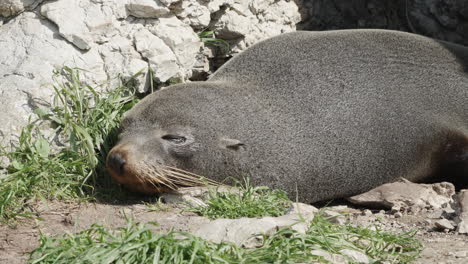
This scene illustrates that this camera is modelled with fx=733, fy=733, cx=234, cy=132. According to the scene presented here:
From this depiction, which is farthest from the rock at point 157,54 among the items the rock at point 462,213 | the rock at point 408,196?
the rock at point 462,213

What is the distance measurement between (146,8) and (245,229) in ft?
9.43

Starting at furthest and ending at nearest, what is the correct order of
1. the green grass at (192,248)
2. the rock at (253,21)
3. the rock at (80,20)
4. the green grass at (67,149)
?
the rock at (253,21), the rock at (80,20), the green grass at (67,149), the green grass at (192,248)

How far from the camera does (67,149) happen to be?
579cm

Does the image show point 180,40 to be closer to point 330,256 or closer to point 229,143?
point 229,143

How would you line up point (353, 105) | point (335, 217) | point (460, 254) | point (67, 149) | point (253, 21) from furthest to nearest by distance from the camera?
point (253, 21), point (353, 105), point (67, 149), point (335, 217), point (460, 254)

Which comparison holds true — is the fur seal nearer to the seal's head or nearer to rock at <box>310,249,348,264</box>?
the seal's head

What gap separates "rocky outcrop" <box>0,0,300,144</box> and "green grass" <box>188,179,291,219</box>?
5.10 feet

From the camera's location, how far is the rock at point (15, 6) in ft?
20.1

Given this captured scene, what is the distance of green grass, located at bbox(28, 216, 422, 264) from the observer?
3.80 m

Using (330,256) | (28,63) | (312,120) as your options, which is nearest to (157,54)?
(28,63)

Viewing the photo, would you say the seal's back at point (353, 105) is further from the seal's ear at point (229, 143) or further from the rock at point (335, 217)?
the rock at point (335, 217)

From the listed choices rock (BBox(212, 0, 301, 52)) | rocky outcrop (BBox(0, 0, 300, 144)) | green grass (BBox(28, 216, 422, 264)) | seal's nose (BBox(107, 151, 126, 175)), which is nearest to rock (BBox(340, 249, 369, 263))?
green grass (BBox(28, 216, 422, 264))

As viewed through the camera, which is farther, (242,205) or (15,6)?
(15,6)

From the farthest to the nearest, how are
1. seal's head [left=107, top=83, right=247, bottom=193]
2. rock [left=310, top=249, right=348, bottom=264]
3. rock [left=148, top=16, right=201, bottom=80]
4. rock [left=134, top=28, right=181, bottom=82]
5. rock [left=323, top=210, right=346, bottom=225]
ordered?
rock [left=148, top=16, right=201, bottom=80] → rock [left=134, top=28, right=181, bottom=82] → seal's head [left=107, top=83, right=247, bottom=193] → rock [left=323, top=210, right=346, bottom=225] → rock [left=310, top=249, right=348, bottom=264]
